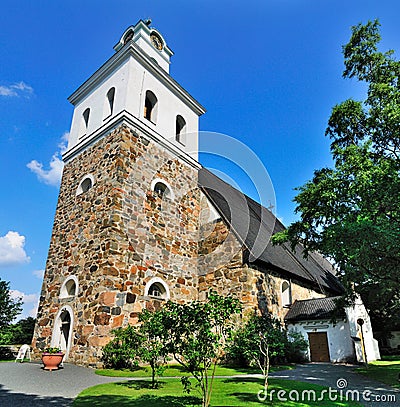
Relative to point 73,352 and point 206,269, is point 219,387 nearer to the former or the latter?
point 73,352

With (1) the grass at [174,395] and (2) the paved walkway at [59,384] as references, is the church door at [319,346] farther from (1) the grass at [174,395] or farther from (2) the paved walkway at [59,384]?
(1) the grass at [174,395]

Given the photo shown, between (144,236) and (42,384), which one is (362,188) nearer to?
(144,236)

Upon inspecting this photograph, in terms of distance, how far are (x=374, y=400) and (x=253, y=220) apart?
13.0m

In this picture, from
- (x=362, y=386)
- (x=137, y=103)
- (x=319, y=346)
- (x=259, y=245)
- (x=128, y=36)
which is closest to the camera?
(x=362, y=386)

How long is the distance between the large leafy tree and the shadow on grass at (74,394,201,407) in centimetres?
681

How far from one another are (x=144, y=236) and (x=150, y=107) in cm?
776

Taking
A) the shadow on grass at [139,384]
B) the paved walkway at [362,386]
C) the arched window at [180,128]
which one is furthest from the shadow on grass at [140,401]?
the arched window at [180,128]

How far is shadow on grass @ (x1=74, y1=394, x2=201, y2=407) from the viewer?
614cm

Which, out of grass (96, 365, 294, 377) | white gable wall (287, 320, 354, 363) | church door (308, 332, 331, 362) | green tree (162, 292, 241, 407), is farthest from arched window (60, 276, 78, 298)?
church door (308, 332, 331, 362)

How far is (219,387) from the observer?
837cm

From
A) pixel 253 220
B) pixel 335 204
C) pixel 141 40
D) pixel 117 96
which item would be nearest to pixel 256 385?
pixel 335 204

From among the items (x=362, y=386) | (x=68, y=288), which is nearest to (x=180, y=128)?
(x=68, y=288)

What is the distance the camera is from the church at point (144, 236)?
12.5m

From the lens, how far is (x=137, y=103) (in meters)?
15.9
